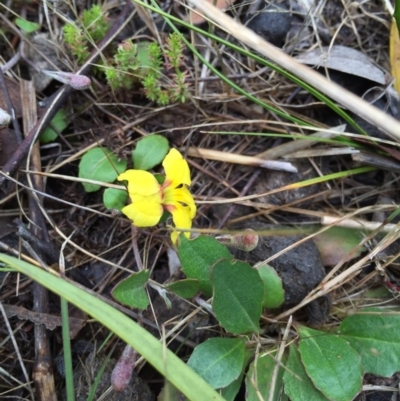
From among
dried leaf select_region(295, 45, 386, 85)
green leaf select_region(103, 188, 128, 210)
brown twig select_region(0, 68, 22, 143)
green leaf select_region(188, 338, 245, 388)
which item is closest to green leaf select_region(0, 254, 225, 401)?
green leaf select_region(188, 338, 245, 388)

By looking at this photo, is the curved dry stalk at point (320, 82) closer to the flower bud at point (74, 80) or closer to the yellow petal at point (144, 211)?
the yellow petal at point (144, 211)

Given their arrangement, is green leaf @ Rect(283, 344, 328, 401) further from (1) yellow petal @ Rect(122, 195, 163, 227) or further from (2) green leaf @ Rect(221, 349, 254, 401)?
(1) yellow petal @ Rect(122, 195, 163, 227)

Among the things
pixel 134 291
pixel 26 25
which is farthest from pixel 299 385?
pixel 26 25

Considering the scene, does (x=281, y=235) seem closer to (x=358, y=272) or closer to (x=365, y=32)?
(x=358, y=272)

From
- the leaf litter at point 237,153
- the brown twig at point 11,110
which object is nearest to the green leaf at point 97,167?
the leaf litter at point 237,153

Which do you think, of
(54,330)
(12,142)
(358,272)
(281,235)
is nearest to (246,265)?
(281,235)

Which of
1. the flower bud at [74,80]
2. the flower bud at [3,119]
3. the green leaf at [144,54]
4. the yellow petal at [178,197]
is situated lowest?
the yellow petal at [178,197]

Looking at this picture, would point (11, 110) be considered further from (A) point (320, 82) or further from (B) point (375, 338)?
(B) point (375, 338)
